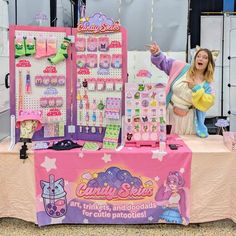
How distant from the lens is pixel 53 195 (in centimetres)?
250

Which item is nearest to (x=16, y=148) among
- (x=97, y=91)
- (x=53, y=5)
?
(x=97, y=91)

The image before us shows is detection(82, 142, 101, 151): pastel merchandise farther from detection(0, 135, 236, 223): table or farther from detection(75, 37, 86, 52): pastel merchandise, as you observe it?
detection(75, 37, 86, 52): pastel merchandise

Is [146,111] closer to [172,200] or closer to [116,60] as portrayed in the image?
[116,60]

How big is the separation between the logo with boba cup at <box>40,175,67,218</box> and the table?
0.09 meters

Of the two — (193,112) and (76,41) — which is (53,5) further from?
(193,112)

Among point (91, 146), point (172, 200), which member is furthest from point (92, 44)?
point (172, 200)

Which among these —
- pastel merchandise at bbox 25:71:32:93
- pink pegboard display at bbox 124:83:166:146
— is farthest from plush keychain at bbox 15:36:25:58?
pink pegboard display at bbox 124:83:166:146

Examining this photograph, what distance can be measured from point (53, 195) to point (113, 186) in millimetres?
411

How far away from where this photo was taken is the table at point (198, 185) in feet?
8.15

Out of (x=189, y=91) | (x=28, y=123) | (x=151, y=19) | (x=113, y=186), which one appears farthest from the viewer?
(x=151, y=19)

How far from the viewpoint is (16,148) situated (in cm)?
258

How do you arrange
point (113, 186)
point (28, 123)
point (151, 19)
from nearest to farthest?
point (113, 186), point (28, 123), point (151, 19)

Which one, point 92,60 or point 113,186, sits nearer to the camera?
point 113,186

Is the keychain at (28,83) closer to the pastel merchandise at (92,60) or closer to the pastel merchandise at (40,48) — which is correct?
the pastel merchandise at (40,48)
